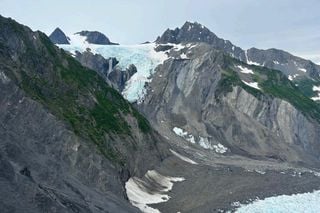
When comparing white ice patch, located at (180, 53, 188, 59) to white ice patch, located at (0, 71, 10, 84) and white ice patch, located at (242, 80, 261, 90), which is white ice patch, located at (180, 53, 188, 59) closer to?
white ice patch, located at (242, 80, 261, 90)

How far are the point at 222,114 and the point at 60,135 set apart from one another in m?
75.9

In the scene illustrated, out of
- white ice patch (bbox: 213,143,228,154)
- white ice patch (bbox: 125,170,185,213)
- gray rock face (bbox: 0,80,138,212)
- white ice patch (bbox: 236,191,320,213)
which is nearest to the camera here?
gray rock face (bbox: 0,80,138,212)

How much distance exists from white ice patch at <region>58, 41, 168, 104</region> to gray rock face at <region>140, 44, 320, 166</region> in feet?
13.6

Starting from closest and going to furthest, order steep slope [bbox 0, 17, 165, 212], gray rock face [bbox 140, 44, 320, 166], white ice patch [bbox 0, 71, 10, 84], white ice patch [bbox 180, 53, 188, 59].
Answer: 1. steep slope [bbox 0, 17, 165, 212]
2. white ice patch [bbox 0, 71, 10, 84]
3. gray rock face [bbox 140, 44, 320, 166]
4. white ice patch [bbox 180, 53, 188, 59]

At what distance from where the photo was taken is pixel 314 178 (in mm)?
95062

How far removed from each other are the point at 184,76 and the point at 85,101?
70760 millimetres

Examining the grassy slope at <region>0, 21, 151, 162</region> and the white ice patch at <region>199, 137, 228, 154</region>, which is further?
the white ice patch at <region>199, 137, 228, 154</region>

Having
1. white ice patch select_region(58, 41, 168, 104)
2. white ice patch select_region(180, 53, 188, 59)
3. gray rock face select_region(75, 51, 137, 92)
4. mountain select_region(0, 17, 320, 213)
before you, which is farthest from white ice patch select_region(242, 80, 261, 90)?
gray rock face select_region(75, 51, 137, 92)

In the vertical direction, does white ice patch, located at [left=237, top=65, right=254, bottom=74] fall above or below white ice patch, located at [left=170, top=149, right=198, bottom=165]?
above

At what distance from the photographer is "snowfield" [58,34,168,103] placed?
150288 mm

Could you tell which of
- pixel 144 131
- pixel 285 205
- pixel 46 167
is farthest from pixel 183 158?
pixel 46 167

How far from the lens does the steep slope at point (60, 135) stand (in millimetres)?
40469

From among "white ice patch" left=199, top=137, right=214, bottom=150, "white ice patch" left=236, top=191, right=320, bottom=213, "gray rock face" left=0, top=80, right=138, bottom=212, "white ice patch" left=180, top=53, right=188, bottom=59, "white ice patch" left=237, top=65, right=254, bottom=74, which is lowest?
"gray rock face" left=0, top=80, right=138, bottom=212

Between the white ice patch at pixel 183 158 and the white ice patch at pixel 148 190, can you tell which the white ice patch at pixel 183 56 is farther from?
the white ice patch at pixel 148 190
